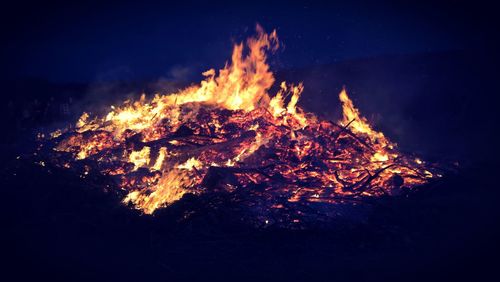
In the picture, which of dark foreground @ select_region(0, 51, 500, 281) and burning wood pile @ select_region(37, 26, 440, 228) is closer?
dark foreground @ select_region(0, 51, 500, 281)

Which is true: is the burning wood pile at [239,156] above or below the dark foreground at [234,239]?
above

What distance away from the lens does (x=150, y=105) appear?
11.1 metres

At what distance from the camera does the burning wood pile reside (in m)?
7.18

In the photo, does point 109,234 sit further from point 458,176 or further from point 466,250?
point 458,176

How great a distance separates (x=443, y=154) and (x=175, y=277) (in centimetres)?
829

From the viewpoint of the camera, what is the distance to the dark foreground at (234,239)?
208 inches

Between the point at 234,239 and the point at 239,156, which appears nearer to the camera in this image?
the point at 234,239

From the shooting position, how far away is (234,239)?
19.9 feet

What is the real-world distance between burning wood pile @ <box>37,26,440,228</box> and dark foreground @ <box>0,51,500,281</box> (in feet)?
1.59

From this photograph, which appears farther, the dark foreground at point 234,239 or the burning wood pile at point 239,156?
the burning wood pile at point 239,156

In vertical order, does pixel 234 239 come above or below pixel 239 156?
below

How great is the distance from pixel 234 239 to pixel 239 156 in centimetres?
261

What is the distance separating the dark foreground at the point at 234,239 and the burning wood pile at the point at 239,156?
484mm

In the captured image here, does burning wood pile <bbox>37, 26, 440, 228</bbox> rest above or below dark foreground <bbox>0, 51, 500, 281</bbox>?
above
